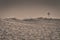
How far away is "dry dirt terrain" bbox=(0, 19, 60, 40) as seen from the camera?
1.38 meters

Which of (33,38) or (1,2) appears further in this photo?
(1,2)

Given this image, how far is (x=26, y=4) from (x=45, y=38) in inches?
33.5

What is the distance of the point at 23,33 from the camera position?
143cm

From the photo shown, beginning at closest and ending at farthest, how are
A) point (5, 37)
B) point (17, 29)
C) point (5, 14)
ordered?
1. point (5, 37)
2. point (17, 29)
3. point (5, 14)

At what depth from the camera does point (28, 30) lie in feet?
4.86

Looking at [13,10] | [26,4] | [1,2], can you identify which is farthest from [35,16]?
[1,2]

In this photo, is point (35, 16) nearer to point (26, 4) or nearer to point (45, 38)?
point (26, 4)

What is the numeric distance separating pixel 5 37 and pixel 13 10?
0.79 meters

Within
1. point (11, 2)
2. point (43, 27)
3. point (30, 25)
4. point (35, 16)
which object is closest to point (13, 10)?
point (11, 2)

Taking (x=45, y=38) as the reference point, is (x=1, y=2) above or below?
above

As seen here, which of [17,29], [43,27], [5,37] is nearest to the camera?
[5,37]

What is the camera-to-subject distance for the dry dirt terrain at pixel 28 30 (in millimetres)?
1377

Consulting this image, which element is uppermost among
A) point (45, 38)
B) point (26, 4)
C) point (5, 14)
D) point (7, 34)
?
point (26, 4)

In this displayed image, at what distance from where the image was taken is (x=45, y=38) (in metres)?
1.47
